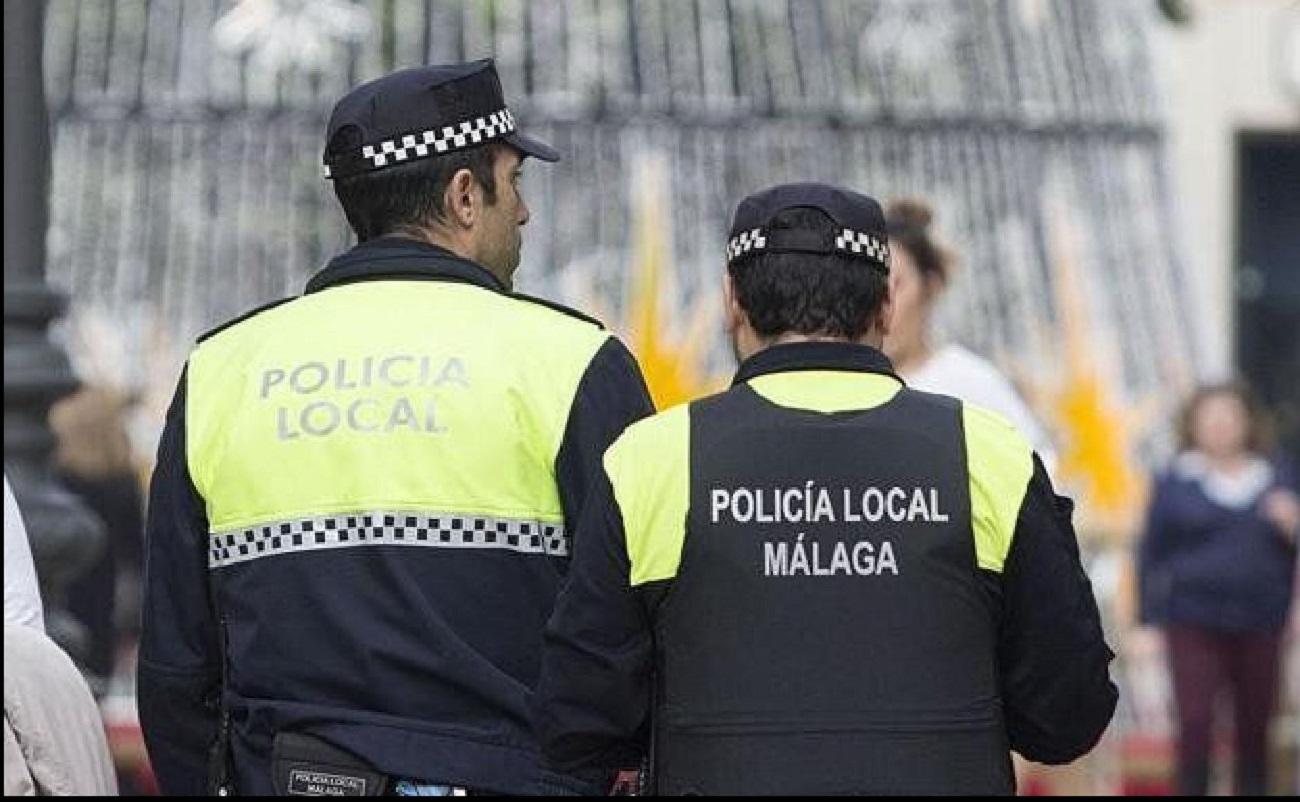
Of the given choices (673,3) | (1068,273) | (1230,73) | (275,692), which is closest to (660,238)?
(673,3)

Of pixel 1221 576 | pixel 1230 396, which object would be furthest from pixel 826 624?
pixel 1230 396

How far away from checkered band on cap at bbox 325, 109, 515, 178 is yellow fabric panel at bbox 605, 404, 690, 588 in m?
0.64

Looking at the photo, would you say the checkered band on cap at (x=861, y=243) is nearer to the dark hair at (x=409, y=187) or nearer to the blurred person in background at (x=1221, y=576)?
the dark hair at (x=409, y=187)

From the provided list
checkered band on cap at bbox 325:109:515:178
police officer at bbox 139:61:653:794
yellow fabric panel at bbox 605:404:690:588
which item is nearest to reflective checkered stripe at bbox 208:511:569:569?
police officer at bbox 139:61:653:794

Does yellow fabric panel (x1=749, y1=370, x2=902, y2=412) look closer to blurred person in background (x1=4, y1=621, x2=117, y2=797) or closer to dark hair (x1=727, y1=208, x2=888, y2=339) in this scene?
dark hair (x1=727, y1=208, x2=888, y2=339)

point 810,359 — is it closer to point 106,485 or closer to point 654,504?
point 654,504

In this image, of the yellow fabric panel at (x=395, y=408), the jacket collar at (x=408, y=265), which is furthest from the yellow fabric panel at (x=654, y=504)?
the jacket collar at (x=408, y=265)

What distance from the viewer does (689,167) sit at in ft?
41.5

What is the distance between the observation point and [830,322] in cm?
407

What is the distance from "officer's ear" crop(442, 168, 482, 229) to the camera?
436 centimetres

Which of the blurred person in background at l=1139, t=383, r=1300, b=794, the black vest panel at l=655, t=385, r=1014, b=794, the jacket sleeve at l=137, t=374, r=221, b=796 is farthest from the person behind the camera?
the blurred person in background at l=1139, t=383, r=1300, b=794

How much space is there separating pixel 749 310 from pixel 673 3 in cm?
833

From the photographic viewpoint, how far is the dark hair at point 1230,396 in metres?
11.8

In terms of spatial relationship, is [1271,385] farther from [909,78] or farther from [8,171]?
[8,171]
